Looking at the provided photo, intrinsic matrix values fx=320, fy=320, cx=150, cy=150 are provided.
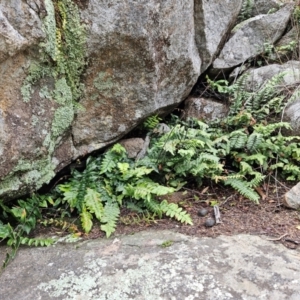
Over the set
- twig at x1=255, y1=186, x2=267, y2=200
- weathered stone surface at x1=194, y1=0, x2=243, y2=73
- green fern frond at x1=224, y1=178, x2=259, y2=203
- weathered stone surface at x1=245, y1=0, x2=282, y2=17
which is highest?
weathered stone surface at x1=245, y1=0, x2=282, y2=17

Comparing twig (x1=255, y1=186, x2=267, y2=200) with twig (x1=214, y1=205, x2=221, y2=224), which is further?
twig (x1=255, y1=186, x2=267, y2=200)

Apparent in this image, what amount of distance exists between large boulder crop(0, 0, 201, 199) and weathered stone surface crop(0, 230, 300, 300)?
98 centimetres

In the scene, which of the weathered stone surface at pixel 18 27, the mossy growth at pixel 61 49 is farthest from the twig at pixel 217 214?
the weathered stone surface at pixel 18 27

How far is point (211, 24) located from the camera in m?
5.30

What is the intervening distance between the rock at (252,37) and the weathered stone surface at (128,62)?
4.37 feet

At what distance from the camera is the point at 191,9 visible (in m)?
4.76

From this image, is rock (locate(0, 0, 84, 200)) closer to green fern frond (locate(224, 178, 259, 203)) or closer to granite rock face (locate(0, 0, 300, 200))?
granite rock face (locate(0, 0, 300, 200))

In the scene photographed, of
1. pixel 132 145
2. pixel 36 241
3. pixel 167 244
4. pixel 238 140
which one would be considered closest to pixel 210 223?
pixel 167 244

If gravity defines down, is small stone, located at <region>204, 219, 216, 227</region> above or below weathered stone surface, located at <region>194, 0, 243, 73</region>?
below

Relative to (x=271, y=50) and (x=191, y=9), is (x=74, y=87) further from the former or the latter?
(x=271, y=50)

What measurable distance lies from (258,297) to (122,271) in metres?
1.20

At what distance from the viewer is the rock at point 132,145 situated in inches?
179

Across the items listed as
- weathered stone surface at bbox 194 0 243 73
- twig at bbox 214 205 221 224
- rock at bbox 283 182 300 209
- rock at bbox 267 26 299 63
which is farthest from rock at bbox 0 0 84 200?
rock at bbox 267 26 299 63

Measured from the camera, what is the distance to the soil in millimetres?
3486
